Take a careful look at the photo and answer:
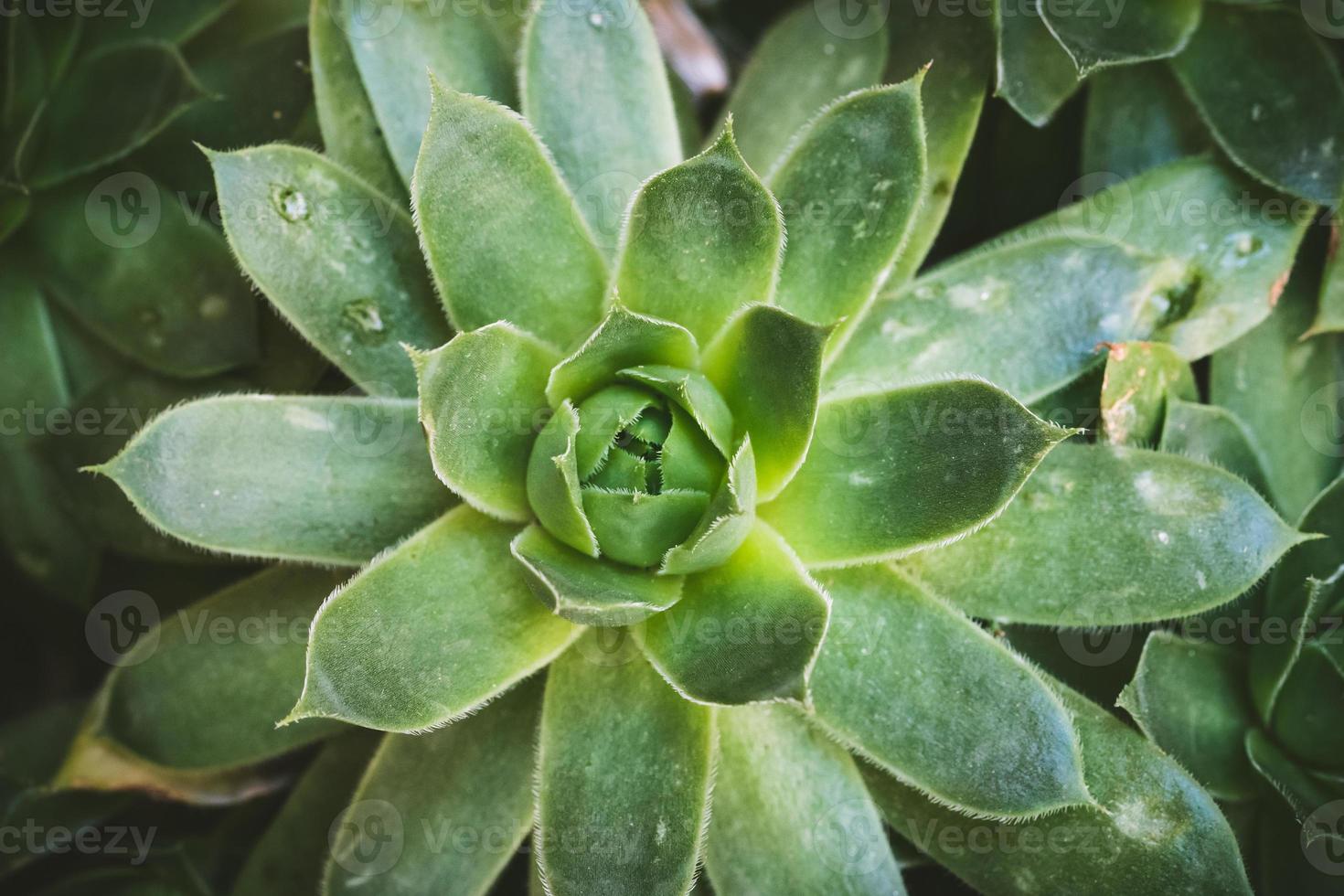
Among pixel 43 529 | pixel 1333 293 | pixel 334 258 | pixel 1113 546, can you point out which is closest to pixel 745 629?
pixel 1113 546

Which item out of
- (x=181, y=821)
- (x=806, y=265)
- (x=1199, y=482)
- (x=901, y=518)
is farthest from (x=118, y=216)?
(x=1199, y=482)

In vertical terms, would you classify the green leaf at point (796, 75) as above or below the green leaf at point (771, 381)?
above

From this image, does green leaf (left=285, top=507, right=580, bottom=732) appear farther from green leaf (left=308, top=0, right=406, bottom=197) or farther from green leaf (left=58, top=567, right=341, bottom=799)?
green leaf (left=308, top=0, right=406, bottom=197)

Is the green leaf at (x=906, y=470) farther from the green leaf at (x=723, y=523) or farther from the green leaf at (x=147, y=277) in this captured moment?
the green leaf at (x=147, y=277)

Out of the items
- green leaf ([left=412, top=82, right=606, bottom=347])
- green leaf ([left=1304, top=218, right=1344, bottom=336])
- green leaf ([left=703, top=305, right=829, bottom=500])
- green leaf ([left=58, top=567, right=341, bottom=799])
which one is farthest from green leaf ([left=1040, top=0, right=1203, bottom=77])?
green leaf ([left=58, top=567, right=341, bottom=799])

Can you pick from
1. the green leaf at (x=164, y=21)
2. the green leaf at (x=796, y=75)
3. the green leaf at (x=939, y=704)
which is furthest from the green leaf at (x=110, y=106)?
the green leaf at (x=939, y=704)

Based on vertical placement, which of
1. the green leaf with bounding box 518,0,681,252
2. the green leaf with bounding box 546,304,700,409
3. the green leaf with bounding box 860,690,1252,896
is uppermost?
the green leaf with bounding box 518,0,681,252
